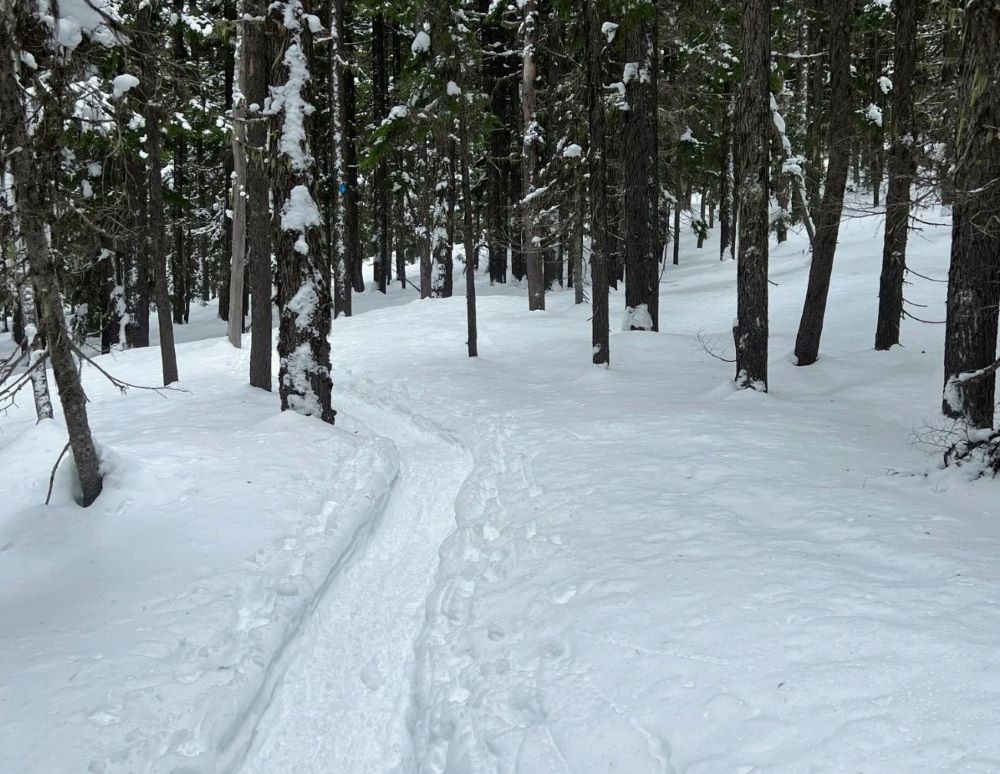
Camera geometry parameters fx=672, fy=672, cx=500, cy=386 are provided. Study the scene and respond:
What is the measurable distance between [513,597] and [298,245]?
20.1 ft

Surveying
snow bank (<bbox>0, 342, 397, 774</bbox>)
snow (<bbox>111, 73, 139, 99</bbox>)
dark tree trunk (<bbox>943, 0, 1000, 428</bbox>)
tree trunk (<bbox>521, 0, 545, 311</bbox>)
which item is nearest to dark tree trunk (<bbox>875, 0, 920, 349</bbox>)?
dark tree trunk (<bbox>943, 0, 1000, 428</bbox>)

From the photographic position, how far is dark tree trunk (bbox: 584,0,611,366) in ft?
37.2

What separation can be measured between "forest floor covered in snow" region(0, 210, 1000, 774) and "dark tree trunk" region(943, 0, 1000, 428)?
0.87 metres

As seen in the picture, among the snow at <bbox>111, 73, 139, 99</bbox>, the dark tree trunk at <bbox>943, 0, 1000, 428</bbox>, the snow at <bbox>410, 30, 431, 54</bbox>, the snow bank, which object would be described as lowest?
the snow bank

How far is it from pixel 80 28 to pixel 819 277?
A: 11.7m

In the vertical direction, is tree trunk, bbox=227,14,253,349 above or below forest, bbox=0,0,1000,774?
above

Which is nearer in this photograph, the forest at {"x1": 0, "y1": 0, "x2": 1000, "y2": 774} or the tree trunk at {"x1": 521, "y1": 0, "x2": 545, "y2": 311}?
the forest at {"x1": 0, "y1": 0, "x2": 1000, "y2": 774}

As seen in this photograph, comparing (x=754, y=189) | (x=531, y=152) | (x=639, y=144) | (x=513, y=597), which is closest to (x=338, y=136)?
(x=531, y=152)

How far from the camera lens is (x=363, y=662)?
4.90 meters

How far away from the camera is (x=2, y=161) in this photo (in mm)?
5496

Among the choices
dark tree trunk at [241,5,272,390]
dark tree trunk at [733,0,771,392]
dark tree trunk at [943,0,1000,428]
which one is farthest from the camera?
dark tree trunk at [241,5,272,390]

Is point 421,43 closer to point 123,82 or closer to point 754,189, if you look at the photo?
point 123,82

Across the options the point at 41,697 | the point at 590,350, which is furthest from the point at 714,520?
the point at 590,350

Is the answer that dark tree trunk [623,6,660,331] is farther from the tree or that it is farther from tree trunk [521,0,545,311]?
the tree
